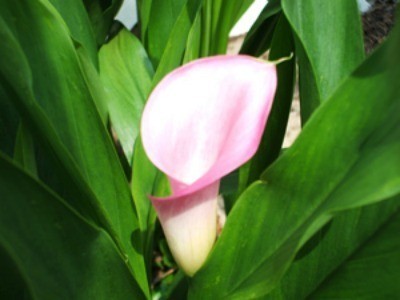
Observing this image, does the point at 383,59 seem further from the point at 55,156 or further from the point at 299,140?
the point at 55,156

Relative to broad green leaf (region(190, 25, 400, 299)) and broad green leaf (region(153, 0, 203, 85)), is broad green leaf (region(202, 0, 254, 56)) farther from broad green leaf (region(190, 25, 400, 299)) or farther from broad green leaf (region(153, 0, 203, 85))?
broad green leaf (region(190, 25, 400, 299))

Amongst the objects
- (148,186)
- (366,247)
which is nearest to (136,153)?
(148,186)

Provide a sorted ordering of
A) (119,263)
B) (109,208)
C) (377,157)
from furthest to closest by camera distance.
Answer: (109,208)
(119,263)
(377,157)

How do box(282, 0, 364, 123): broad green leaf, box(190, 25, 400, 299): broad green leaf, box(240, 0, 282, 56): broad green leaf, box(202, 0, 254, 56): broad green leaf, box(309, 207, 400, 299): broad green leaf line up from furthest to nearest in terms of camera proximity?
1. box(240, 0, 282, 56): broad green leaf
2. box(202, 0, 254, 56): broad green leaf
3. box(282, 0, 364, 123): broad green leaf
4. box(309, 207, 400, 299): broad green leaf
5. box(190, 25, 400, 299): broad green leaf

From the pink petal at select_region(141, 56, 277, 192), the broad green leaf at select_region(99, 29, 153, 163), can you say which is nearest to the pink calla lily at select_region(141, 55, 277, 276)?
the pink petal at select_region(141, 56, 277, 192)

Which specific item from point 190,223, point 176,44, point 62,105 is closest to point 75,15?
point 176,44

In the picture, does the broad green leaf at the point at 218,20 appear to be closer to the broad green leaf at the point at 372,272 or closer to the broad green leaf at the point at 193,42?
the broad green leaf at the point at 193,42
